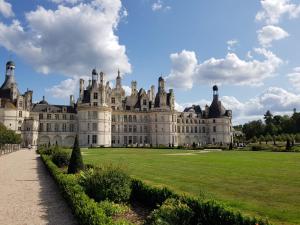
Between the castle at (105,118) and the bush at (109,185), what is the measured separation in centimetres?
5832

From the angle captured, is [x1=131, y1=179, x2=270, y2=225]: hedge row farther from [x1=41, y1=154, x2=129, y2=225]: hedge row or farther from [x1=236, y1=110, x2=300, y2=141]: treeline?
[x1=236, y1=110, x2=300, y2=141]: treeline

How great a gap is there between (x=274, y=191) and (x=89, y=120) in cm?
6062

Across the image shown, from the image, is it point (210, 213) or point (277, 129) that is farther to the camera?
point (277, 129)

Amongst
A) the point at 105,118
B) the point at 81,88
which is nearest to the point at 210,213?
the point at 105,118

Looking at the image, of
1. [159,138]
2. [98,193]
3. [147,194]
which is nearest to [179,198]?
[147,194]

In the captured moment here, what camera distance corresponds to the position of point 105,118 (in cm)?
7075

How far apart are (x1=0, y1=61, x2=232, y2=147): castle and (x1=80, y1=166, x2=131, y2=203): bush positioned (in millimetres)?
58319

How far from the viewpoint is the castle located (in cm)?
→ 6956

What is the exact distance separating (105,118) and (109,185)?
197 feet

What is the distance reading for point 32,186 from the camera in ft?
51.9

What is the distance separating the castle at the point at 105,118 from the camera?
69.6 m

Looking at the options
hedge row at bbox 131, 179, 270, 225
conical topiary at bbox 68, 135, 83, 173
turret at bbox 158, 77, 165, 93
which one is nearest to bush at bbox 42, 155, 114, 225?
hedge row at bbox 131, 179, 270, 225

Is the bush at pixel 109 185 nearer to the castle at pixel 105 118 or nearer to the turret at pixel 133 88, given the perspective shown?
the castle at pixel 105 118

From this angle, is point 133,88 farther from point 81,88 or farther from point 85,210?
point 85,210
